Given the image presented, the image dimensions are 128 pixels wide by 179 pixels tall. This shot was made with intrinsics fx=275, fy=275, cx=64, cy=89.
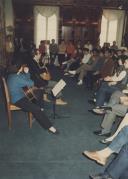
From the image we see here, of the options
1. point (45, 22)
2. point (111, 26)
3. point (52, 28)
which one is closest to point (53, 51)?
point (52, 28)

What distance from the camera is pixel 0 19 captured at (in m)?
9.68

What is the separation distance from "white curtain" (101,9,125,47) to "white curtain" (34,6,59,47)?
98.5 inches

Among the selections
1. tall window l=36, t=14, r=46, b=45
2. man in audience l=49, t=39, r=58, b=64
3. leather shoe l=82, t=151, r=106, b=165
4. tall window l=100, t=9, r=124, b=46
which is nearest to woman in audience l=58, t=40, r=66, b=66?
man in audience l=49, t=39, r=58, b=64

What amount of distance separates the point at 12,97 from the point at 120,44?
10567 millimetres

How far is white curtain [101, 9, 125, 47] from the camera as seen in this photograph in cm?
1388

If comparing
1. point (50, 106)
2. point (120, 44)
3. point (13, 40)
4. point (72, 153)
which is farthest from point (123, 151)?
point (120, 44)

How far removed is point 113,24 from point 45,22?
11.6ft

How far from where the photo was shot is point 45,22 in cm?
1364

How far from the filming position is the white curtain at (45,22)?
13.3m

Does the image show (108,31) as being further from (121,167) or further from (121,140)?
(121,167)

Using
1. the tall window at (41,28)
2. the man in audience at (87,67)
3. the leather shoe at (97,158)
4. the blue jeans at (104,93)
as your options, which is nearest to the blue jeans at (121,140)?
the leather shoe at (97,158)

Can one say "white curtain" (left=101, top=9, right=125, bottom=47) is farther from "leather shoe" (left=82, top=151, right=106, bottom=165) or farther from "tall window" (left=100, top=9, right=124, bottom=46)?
"leather shoe" (left=82, top=151, right=106, bottom=165)

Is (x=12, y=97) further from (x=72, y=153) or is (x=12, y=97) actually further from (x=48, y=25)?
(x=48, y=25)

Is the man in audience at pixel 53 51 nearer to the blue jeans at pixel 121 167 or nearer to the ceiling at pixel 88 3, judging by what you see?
the ceiling at pixel 88 3
